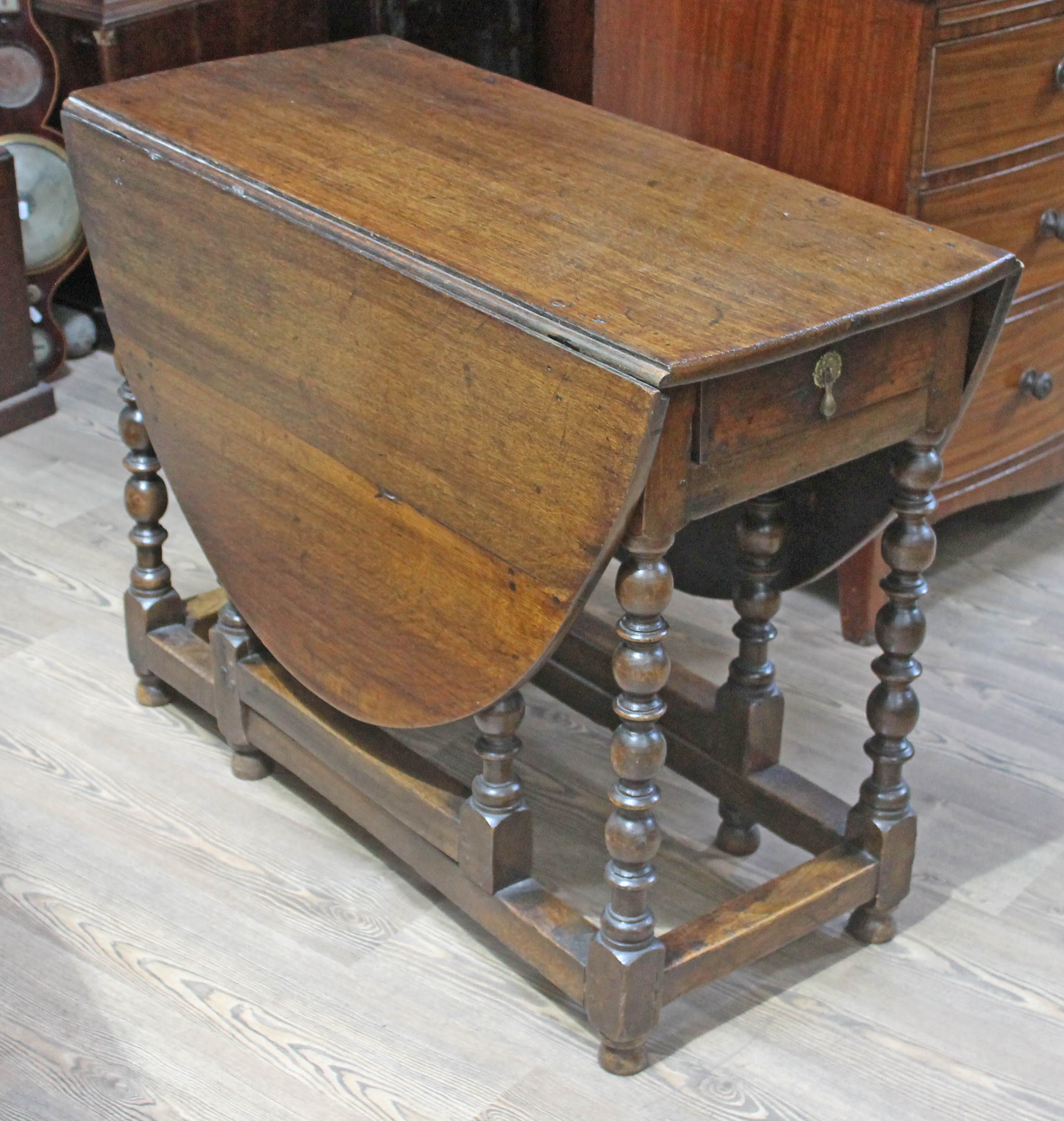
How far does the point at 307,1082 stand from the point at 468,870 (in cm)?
28

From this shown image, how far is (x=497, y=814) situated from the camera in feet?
5.74

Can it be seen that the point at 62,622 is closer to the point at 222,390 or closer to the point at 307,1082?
the point at 222,390

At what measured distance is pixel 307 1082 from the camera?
1.70 meters

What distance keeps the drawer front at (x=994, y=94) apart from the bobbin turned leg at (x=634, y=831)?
84 cm

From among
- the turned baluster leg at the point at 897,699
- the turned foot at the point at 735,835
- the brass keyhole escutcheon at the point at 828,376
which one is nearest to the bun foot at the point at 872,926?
the turned baluster leg at the point at 897,699

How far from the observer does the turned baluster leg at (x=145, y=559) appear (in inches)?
85.0

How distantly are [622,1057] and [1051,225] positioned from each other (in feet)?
4.46

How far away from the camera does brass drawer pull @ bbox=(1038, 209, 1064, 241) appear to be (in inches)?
92.8

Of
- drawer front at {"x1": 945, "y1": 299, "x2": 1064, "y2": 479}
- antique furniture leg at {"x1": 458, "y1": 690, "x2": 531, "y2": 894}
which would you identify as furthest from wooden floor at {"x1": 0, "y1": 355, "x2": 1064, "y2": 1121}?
drawer front at {"x1": 945, "y1": 299, "x2": 1064, "y2": 479}

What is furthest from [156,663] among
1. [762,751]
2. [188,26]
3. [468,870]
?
[188,26]

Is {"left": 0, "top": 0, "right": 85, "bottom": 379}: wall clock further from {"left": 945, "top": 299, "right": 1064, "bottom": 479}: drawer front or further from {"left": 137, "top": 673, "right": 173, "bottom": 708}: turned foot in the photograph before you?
{"left": 945, "top": 299, "right": 1064, "bottom": 479}: drawer front

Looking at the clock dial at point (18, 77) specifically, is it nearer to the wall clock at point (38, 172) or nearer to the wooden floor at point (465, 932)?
the wall clock at point (38, 172)

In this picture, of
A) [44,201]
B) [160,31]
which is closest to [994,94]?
[160,31]

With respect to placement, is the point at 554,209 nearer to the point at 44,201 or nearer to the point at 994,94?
the point at 994,94
